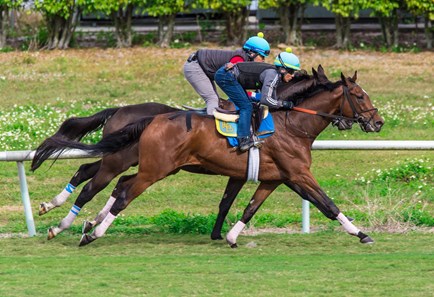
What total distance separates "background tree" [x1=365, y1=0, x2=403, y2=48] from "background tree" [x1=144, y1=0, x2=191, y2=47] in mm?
3639

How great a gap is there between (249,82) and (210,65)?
0.88 m

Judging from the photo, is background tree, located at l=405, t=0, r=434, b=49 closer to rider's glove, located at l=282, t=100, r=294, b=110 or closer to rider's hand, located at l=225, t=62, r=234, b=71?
rider's glove, located at l=282, t=100, r=294, b=110

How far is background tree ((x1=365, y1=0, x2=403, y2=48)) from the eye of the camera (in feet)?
73.4

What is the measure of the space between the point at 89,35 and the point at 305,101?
14.2 m

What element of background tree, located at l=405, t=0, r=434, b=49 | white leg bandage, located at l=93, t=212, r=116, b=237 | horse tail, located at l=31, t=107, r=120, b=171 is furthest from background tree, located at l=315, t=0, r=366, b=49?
white leg bandage, located at l=93, t=212, r=116, b=237

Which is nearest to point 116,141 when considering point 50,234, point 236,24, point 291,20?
point 50,234

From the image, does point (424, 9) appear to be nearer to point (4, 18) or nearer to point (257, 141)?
point (4, 18)

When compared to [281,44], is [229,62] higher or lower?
higher

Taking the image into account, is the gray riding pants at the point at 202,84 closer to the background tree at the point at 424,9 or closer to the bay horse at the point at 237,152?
the bay horse at the point at 237,152

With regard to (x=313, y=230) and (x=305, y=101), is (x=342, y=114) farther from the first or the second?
(x=313, y=230)

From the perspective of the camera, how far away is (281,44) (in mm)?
23531

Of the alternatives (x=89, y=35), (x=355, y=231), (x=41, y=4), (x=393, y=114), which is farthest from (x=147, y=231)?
(x=89, y=35)

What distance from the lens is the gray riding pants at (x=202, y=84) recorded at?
11.9m

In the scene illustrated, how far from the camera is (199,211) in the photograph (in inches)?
562
